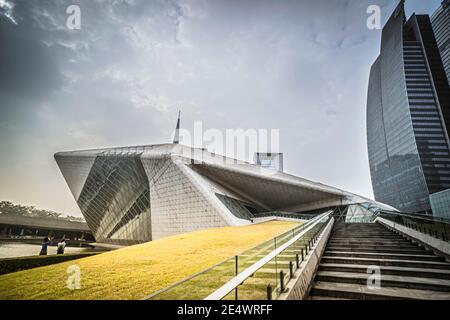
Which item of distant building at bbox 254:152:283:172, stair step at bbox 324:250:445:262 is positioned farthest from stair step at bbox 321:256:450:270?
distant building at bbox 254:152:283:172

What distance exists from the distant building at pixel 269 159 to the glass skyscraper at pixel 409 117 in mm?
51980

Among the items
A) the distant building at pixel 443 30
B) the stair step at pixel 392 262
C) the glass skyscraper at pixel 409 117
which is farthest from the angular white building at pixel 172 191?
the distant building at pixel 443 30

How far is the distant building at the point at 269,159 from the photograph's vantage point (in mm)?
133725

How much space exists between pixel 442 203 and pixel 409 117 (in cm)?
5897

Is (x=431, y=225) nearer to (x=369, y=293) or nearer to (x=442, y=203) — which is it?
(x=369, y=293)

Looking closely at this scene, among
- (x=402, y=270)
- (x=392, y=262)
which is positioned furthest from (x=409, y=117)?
(x=402, y=270)

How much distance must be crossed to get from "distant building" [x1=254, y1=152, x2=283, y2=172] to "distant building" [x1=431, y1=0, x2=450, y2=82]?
81503 millimetres

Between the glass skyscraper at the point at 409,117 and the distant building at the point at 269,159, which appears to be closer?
the glass skyscraper at the point at 409,117

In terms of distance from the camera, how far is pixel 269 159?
5389 inches

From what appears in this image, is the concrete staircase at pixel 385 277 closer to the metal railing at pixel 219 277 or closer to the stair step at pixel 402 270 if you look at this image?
the stair step at pixel 402 270

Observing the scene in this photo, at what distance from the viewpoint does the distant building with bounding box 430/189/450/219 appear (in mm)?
27205

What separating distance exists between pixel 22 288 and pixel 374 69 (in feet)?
412
